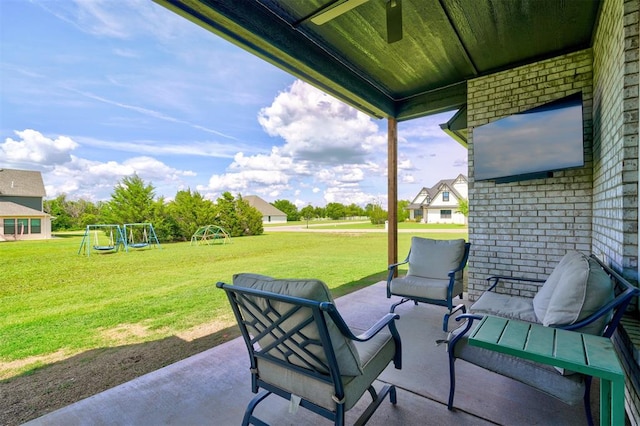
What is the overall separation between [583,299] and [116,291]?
22.6 feet

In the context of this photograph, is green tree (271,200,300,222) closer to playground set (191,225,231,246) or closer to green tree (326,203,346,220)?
green tree (326,203,346,220)

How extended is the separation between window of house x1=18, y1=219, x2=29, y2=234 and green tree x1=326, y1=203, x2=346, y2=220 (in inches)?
914

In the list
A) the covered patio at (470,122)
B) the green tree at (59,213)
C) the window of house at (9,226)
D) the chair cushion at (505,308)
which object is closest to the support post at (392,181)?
the covered patio at (470,122)

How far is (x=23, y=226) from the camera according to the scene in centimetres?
1206

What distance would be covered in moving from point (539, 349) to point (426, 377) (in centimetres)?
114

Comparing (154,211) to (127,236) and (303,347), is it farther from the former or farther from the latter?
(303,347)

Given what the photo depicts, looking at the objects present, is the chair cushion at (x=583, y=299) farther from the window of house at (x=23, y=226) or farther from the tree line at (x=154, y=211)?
the window of house at (x=23, y=226)

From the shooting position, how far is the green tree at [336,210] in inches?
1216

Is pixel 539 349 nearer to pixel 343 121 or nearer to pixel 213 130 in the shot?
pixel 343 121

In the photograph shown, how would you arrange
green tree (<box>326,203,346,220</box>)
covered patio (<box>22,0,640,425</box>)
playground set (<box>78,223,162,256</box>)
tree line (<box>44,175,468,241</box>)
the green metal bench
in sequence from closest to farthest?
the green metal bench → covered patio (<box>22,0,640,425</box>) → playground set (<box>78,223,162,256</box>) → tree line (<box>44,175,468,241</box>) → green tree (<box>326,203,346,220</box>)

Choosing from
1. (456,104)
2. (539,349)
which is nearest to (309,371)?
(539,349)

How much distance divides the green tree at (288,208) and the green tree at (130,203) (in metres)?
17.5

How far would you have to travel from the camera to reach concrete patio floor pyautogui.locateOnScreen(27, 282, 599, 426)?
1.66m

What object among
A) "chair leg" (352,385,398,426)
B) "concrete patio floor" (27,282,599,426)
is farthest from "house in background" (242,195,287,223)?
"chair leg" (352,385,398,426)
